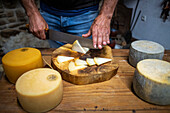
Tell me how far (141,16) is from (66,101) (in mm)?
4324

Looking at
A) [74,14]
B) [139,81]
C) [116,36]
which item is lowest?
[116,36]

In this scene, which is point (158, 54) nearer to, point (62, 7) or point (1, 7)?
point (62, 7)

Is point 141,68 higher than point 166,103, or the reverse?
point 141,68

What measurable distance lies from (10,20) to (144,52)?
2.79m

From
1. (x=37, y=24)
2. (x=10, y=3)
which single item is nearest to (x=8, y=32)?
(x=10, y=3)

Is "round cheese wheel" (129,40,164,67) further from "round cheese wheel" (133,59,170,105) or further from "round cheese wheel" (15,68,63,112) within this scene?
"round cheese wheel" (15,68,63,112)

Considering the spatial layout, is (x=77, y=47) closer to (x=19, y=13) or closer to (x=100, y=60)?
(x=100, y=60)

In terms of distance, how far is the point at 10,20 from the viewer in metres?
2.88

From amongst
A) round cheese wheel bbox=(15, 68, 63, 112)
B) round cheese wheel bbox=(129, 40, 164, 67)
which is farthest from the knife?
round cheese wheel bbox=(15, 68, 63, 112)

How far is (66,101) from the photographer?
1.00 metres

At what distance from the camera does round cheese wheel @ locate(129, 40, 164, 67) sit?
4.25 feet

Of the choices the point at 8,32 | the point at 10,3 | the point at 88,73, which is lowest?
the point at 8,32

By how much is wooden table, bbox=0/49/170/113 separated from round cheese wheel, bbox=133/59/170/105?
0.19ft

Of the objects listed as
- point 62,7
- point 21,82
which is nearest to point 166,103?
point 21,82
